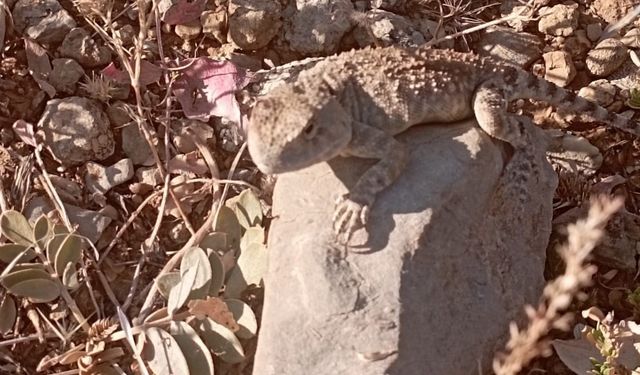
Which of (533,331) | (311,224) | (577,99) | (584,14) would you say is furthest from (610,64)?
(533,331)

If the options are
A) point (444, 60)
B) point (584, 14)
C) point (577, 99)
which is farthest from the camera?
point (584, 14)

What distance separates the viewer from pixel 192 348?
367 cm

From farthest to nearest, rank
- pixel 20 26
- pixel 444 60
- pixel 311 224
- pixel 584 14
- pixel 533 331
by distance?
pixel 584 14, pixel 20 26, pixel 444 60, pixel 311 224, pixel 533 331

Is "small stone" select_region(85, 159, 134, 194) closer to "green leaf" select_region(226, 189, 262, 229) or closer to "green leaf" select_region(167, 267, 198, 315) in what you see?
"green leaf" select_region(226, 189, 262, 229)

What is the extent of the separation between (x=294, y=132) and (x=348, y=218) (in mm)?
395

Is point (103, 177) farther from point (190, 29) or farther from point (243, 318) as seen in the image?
point (243, 318)

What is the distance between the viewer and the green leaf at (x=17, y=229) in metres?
3.88

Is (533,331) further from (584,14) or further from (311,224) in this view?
(584,14)

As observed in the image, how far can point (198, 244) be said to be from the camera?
13.0ft

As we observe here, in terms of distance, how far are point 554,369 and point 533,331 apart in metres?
1.50

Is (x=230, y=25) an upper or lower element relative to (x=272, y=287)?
upper

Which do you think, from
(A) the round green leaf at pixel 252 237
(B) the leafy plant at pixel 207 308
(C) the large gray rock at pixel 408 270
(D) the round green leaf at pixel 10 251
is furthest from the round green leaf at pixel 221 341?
(D) the round green leaf at pixel 10 251

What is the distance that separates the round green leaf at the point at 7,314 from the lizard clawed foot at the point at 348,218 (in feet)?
5.34

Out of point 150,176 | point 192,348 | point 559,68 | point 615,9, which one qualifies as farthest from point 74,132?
point 615,9
